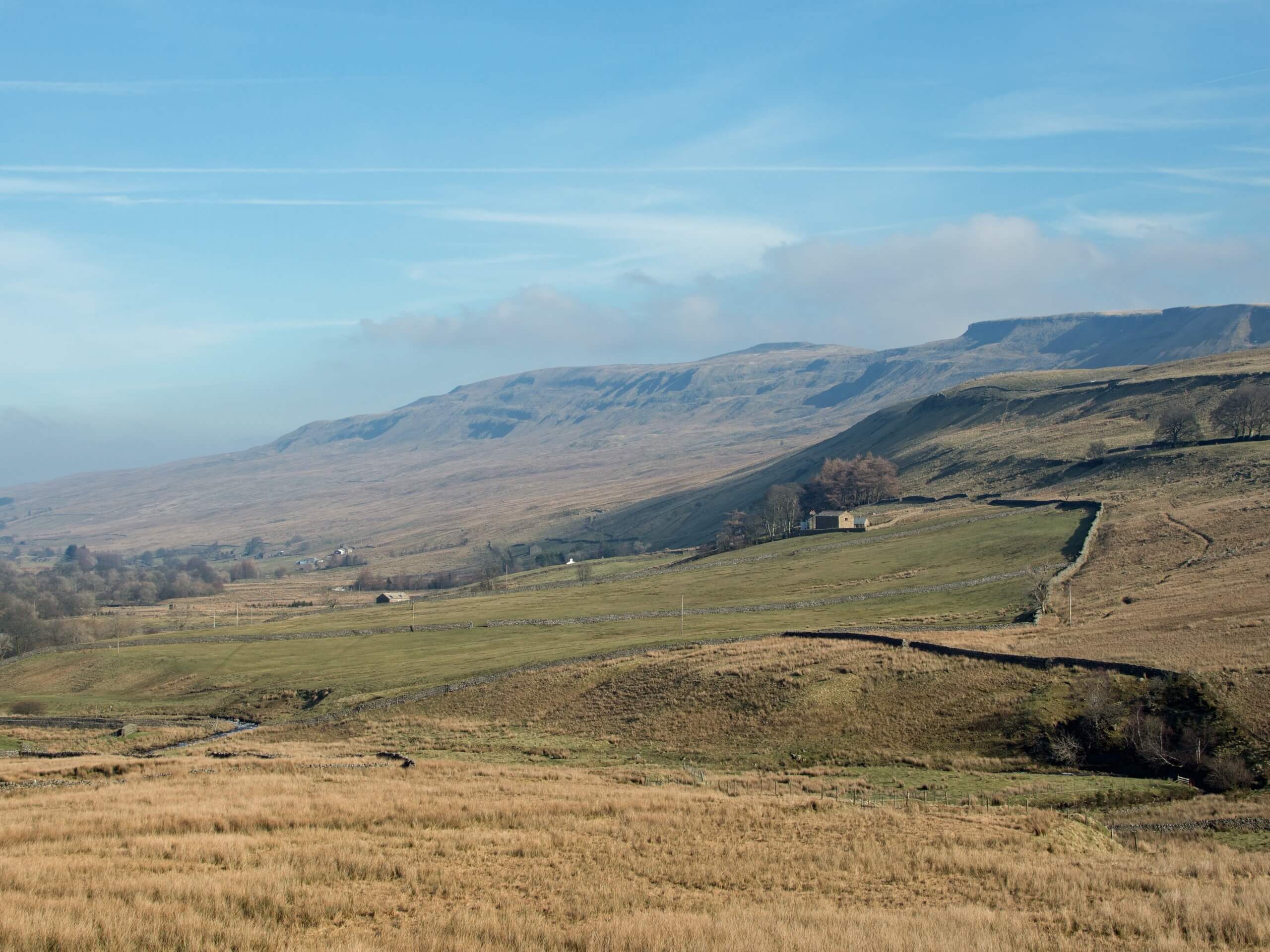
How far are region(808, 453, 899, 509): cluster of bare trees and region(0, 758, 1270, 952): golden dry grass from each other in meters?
122

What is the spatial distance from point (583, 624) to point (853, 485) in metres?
77.0

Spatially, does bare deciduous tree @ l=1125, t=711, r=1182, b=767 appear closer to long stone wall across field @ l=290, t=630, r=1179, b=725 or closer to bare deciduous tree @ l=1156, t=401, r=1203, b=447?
long stone wall across field @ l=290, t=630, r=1179, b=725

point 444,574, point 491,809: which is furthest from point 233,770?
point 444,574

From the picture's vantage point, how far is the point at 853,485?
15300cm

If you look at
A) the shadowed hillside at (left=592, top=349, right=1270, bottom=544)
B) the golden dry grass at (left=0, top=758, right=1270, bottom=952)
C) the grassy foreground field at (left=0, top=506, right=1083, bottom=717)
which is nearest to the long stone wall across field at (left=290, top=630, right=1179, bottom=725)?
the grassy foreground field at (left=0, top=506, right=1083, bottom=717)

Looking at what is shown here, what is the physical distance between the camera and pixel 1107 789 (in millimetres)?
33188

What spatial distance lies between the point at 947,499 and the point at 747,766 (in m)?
102

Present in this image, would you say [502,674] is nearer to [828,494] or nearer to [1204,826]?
[1204,826]

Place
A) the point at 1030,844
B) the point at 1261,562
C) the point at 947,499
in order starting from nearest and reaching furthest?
the point at 1030,844
the point at 1261,562
the point at 947,499

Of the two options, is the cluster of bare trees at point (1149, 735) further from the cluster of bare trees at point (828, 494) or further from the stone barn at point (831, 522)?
the cluster of bare trees at point (828, 494)

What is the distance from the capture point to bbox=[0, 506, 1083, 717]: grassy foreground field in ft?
232

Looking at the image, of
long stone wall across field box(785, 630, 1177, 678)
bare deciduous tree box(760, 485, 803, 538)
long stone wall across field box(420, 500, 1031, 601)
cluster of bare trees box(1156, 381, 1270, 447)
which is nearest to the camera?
long stone wall across field box(785, 630, 1177, 678)

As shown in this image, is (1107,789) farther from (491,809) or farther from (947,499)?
(947,499)

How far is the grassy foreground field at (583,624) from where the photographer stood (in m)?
70.6
